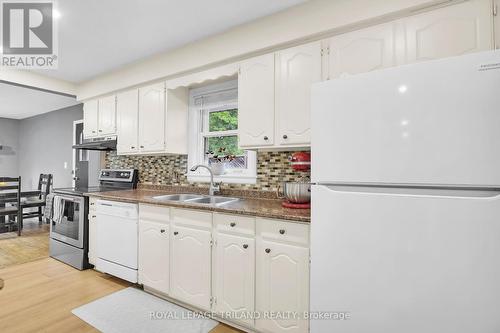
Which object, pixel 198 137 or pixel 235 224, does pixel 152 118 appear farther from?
pixel 235 224

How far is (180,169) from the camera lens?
10.2 feet

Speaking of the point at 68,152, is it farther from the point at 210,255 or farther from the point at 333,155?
the point at 333,155

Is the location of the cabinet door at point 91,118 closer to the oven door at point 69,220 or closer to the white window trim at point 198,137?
the oven door at point 69,220

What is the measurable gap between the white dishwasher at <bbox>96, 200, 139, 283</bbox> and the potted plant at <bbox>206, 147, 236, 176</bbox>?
87 centimetres

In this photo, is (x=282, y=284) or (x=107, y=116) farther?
(x=107, y=116)

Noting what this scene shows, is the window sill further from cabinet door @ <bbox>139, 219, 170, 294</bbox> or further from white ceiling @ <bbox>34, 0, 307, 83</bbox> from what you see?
white ceiling @ <bbox>34, 0, 307, 83</bbox>

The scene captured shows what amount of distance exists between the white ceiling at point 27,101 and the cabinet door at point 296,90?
4.04 m

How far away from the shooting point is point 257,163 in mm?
2510

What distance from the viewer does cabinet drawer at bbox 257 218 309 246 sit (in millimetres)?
1563

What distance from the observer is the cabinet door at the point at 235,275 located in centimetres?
175

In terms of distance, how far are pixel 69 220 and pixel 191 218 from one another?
1.99 meters

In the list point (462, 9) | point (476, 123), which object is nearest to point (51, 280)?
point (476, 123)

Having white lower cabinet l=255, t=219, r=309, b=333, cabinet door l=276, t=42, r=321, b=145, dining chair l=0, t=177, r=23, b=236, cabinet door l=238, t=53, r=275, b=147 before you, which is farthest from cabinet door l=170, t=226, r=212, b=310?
dining chair l=0, t=177, r=23, b=236

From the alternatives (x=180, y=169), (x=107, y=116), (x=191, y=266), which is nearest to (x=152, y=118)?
(x=180, y=169)
